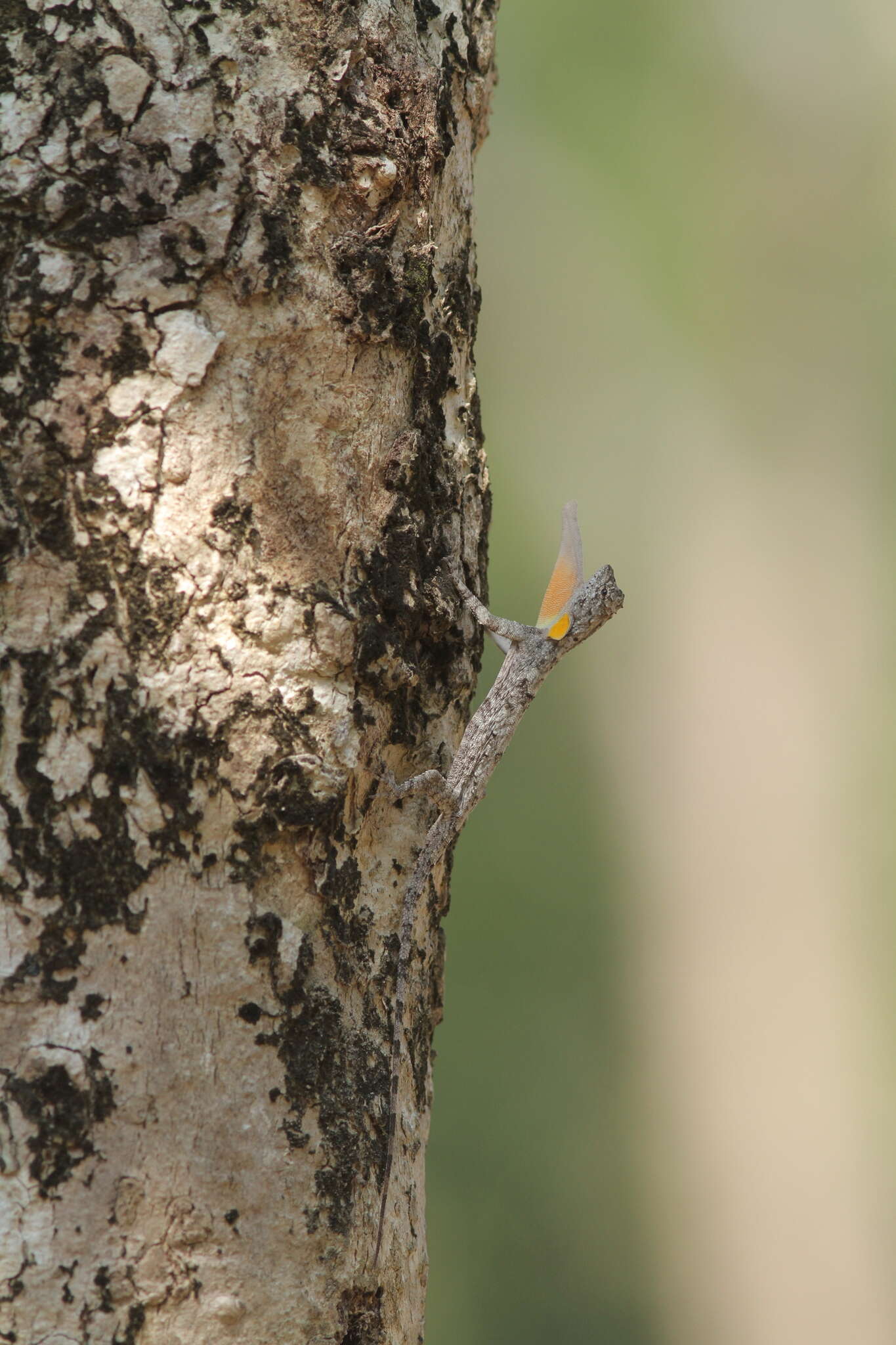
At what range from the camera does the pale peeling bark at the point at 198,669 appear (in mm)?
1558

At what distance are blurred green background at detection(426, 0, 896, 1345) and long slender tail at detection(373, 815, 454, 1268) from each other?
6632 millimetres

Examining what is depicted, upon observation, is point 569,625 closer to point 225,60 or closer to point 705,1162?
point 225,60

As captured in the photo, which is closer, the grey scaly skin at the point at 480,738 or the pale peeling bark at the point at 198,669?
the pale peeling bark at the point at 198,669

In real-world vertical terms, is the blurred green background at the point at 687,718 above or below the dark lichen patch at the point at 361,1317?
above

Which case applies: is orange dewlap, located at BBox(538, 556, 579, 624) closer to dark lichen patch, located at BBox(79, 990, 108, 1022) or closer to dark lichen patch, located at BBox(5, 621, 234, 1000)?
dark lichen patch, located at BBox(5, 621, 234, 1000)

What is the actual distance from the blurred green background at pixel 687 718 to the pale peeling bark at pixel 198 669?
6970mm

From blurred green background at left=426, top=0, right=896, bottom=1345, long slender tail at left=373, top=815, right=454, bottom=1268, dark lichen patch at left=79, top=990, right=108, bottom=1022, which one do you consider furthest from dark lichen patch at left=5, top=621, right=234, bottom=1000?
blurred green background at left=426, top=0, right=896, bottom=1345

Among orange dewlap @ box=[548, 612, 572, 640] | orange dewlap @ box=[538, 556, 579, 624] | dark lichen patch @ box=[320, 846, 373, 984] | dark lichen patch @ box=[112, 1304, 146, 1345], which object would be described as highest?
orange dewlap @ box=[538, 556, 579, 624]

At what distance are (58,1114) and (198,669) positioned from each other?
0.69 meters

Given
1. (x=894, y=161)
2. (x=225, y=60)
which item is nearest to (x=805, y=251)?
(x=894, y=161)

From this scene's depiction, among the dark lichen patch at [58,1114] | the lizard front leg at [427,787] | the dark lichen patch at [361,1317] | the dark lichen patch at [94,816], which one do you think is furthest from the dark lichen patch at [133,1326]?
the lizard front leg at [427,787]

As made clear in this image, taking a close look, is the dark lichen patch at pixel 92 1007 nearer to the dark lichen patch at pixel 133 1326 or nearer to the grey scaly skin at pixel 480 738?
the dark lichen patch at pixel 133 1326

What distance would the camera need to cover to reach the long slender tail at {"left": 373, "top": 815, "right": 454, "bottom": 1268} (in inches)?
71.6

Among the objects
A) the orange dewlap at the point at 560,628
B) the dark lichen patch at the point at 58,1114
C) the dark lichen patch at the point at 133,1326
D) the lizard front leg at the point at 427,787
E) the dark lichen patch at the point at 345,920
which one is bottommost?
the dark lichen patch at the point at 133,1326
